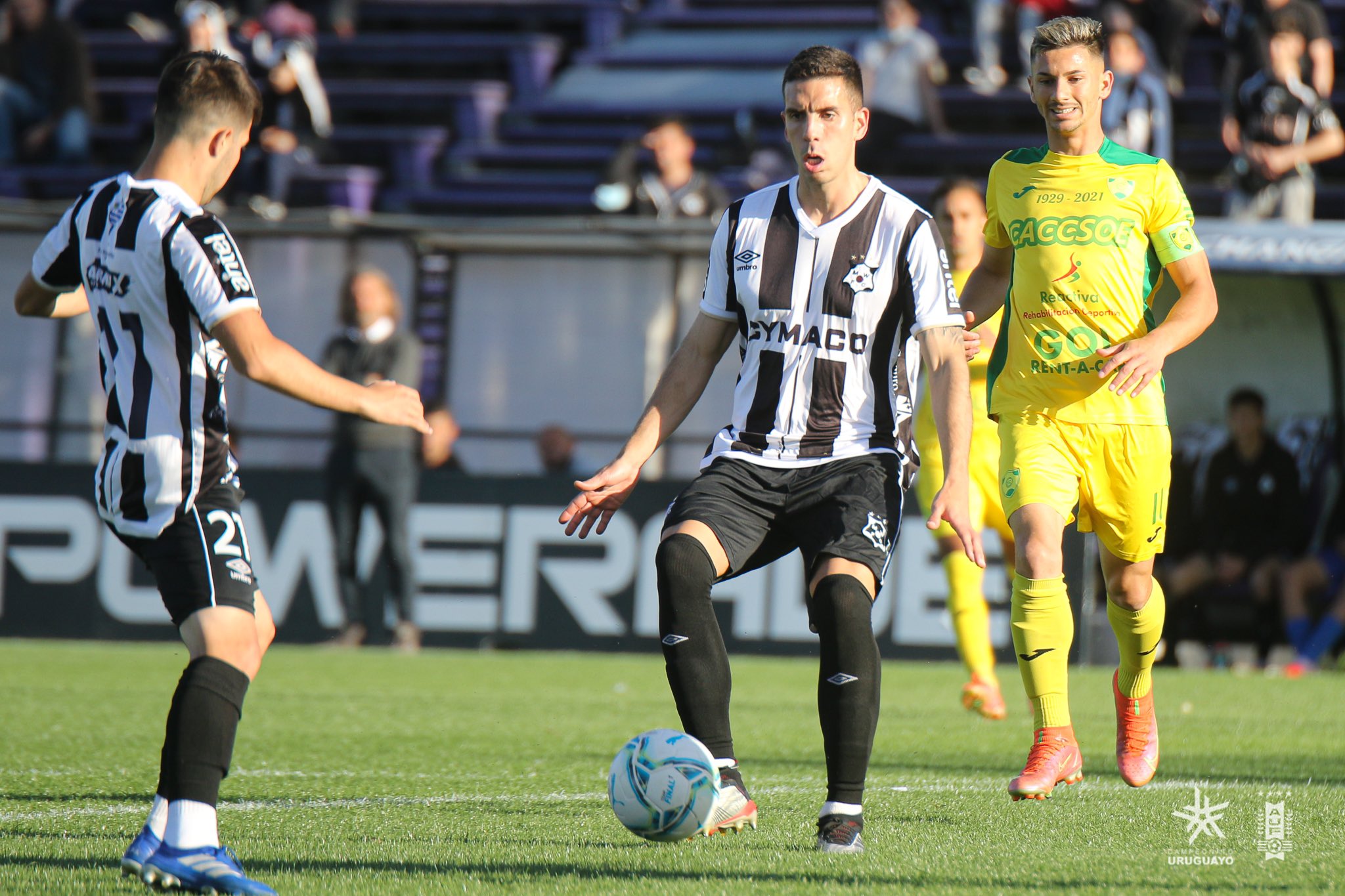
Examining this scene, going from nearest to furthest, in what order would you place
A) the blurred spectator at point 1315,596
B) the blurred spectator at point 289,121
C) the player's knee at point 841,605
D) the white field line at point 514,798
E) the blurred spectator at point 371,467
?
the player's knee at point 841,605
the white field line at point 514,798
the blurred spectator at point 1315,596
the blurred spectator at point 371,467
the blurred spectator at point 289,121

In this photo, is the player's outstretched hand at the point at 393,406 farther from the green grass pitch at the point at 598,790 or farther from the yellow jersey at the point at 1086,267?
the yellow jersey at the point at 1086,267

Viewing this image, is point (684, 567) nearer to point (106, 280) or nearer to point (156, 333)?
point (156, 333)

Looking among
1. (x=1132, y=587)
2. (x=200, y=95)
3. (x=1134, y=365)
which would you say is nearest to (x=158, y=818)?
(x=200, y=95)

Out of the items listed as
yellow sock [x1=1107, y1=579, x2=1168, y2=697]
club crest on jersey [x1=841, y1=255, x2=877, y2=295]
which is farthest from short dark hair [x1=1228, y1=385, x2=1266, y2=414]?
club crest on jersey [x1=841, y1=255, x2=877, y2=295]

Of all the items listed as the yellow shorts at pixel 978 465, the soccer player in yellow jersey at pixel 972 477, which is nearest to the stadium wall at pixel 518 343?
the soccer player in yellow jersey at pixel 972 477

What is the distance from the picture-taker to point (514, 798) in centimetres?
515

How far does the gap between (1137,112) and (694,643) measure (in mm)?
8633

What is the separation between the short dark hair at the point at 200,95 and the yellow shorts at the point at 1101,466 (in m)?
2.70

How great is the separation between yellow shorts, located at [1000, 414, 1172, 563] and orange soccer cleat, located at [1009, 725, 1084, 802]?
69 cm

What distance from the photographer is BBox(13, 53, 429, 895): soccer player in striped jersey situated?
364 centimetres

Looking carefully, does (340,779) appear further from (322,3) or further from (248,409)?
(322,3)

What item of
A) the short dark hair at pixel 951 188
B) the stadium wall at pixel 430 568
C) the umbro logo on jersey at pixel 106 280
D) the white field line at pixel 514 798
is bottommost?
the stadium wall at pixel 430 568

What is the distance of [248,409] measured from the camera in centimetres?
1382

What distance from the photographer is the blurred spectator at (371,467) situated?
37.6ft
